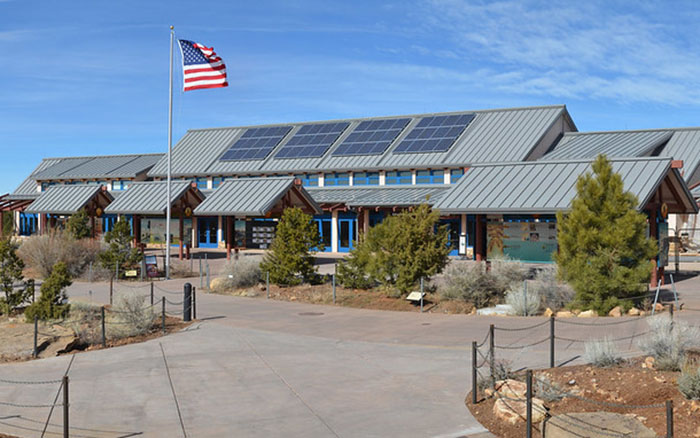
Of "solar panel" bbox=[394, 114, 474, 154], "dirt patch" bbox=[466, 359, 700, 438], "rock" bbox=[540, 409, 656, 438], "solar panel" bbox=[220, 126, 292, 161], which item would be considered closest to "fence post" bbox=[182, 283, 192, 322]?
"dirt patch" bbox=[466, 359, 700, 438]

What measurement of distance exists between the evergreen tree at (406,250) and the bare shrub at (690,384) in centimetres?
1144

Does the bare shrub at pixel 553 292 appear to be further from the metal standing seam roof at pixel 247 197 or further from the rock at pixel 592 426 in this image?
the metal standing seam roof at pixel 247 197

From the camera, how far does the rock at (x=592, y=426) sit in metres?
7.53

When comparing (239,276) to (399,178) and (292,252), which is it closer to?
(292,252)

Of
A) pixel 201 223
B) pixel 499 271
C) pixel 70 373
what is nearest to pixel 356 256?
pixel 499 271

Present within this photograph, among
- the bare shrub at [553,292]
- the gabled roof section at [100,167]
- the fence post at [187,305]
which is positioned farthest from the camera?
the gabled roof section at [100,167]

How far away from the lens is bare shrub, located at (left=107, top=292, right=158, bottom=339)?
15219mm

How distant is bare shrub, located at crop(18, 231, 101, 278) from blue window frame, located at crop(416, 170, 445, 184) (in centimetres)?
2098

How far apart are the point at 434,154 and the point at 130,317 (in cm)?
2993

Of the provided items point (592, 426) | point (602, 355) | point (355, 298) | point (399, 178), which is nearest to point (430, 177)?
point (399, 178)

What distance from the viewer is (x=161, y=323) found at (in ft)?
54.6

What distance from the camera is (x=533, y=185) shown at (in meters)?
26.3

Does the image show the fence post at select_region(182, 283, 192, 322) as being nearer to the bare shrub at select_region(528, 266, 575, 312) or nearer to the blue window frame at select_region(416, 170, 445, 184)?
the bare shrub at select_region(528, 266, 575, 312)

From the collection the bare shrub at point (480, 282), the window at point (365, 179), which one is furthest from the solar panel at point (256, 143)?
the bare shrub at point (480, 282)
